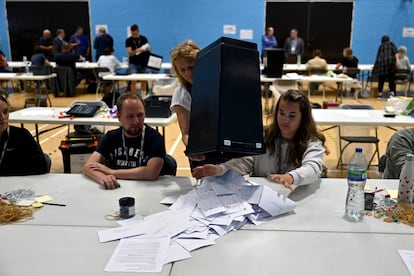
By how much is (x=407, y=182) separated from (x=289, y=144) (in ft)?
2.19

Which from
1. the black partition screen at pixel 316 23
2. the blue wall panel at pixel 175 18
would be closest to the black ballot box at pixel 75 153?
the blue wall panel at pixel 175 18

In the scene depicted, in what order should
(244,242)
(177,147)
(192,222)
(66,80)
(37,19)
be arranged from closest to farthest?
(244,242)
(192,222)
(177,147)
(66,80)
(37,19)

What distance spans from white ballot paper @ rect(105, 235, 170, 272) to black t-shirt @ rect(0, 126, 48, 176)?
108cm

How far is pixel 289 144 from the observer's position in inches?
94.9

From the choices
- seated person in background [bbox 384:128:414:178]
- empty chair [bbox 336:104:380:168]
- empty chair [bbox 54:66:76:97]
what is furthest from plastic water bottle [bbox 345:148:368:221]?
empty chair [bbox 54:66:76:97]

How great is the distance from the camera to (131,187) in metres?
2.23

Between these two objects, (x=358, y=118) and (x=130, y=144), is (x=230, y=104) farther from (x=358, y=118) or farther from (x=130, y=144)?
(x=358, y=118)

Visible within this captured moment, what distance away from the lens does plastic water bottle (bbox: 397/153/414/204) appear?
1.94m

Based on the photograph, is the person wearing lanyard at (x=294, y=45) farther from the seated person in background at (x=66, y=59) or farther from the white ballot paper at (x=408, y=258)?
the white ballot paper at (x=408, y=258)

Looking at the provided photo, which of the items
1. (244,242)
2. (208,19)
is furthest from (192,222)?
(208,19)

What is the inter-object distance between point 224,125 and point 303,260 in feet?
2.12

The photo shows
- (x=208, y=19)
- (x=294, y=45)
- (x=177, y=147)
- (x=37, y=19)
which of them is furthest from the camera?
(x=37, y=19)

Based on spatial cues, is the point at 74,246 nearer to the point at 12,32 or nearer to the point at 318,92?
the point at 318,92

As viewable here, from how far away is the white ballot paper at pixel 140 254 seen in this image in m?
1.47
